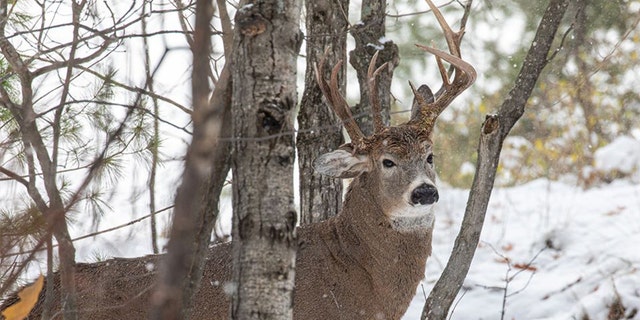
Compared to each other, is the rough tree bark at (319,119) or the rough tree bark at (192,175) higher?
the rough tree bark at (319,119)

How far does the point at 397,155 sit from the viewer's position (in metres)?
5.57

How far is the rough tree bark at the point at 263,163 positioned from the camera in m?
3.44

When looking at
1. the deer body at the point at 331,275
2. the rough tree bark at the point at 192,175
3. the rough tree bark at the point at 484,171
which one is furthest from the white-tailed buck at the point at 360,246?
the rough tree bark at the point at 192,175

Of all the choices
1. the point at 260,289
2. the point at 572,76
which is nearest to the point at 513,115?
the point at 260,289

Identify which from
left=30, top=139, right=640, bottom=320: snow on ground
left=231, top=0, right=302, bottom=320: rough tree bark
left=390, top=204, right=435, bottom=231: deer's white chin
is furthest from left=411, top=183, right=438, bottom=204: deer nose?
left=231, top=0, right=302, bottom=320: rough tree bark

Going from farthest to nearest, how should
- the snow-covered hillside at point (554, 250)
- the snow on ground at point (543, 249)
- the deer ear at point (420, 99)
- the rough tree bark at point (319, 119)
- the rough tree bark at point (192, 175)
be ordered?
the snow-covered hillside at point (554, 250) → the snow on ground at point (543, 249) → the rough tree bark at point (319, 119) → the deer ear at point (420, 99) → the rough tree bark at point (192, 175)

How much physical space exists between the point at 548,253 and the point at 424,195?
3.80 meters

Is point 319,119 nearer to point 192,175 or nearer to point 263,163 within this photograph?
point 263,163

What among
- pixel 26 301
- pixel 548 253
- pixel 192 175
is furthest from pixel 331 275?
pixel 548 253

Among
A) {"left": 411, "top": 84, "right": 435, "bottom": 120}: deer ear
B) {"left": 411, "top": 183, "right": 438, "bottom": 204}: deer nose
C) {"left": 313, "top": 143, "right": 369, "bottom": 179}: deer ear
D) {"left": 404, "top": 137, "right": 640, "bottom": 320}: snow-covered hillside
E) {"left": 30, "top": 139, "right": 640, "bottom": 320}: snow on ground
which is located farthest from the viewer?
{"left": 404, "top": 137, "right": 640, "bottom": 320}: snow-covered hillside

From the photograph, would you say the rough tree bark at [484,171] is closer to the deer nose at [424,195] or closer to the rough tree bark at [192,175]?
the deer nose at [424,195]

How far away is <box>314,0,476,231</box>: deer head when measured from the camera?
17.9 ft

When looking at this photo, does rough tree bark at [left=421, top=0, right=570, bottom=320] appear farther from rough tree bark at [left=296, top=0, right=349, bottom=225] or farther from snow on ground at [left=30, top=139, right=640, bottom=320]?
rough tree bark at [left=296, top=0, right=349, bottom=225]

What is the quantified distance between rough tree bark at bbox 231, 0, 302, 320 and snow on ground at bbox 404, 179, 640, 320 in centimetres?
246
